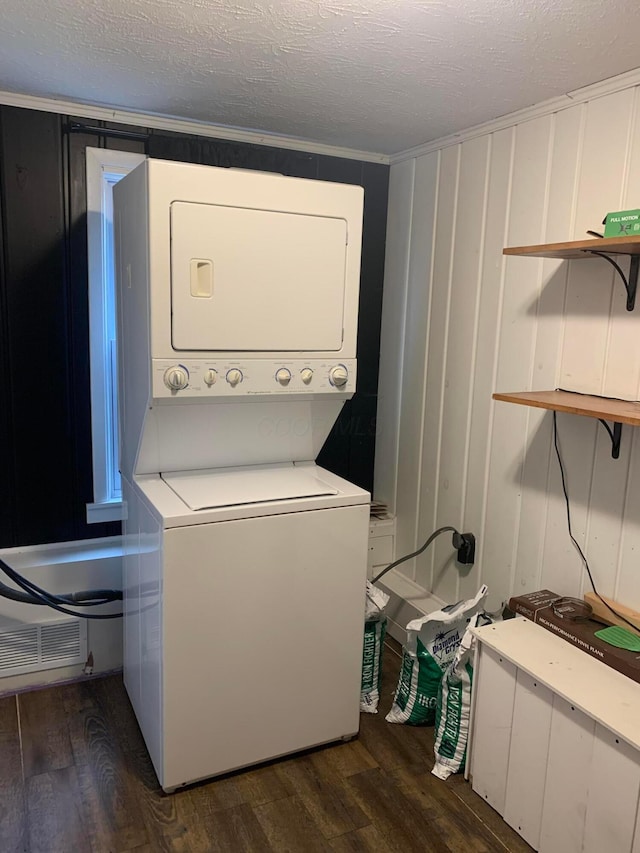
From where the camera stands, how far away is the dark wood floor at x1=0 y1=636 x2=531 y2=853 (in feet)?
5.88

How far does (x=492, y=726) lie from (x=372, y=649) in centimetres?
54

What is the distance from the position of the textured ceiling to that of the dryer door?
0.42 metres

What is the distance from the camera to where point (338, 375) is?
6.84 feet

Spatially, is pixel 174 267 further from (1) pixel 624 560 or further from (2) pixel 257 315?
A: (1) pixel 624 560

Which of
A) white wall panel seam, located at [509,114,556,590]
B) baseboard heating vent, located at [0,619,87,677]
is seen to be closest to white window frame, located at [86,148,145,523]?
baseboard heating vent, located at [0,619,87,677]

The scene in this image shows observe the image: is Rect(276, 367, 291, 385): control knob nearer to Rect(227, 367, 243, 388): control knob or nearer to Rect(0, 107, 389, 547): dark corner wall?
Rect(227, 367, 243, 388): control knob

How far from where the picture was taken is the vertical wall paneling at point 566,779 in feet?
5.36

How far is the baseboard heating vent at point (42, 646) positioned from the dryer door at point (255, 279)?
1.28 metres

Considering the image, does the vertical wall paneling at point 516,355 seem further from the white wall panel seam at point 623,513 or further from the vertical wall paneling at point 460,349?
the white wall panel seam at point 623,513

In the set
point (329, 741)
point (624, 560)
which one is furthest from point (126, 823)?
point (624, 560)

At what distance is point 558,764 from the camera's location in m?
1.70

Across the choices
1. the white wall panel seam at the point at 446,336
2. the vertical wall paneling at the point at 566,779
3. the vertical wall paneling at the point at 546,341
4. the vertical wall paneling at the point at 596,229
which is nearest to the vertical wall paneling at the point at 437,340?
the white wall panel seam at the point at 446,336

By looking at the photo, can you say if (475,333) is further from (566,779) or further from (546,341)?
(566,779)

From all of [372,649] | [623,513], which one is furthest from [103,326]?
[623,513]
